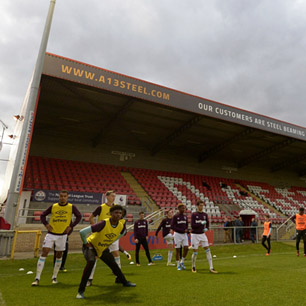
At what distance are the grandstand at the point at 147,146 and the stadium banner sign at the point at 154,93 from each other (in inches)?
2.2

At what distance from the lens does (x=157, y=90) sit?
16.4m

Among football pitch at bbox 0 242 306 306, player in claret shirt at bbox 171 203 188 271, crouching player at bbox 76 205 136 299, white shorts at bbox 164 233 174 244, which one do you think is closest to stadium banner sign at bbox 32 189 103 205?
white shorts at bbox 164 233 174 244

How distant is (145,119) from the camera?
20.0m

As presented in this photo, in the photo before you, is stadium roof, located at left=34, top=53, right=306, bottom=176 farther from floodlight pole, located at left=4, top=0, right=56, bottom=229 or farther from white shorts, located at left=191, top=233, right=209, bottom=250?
white shorts, located at left=191, top=233, right=209, bottom=250

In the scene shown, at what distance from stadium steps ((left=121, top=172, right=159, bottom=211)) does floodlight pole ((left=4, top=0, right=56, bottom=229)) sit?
33.2ft

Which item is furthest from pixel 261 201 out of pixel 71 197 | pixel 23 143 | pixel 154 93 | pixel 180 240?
pixel 23 143

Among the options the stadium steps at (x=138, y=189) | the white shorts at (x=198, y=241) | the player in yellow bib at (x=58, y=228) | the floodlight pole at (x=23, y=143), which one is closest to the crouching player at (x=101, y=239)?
the player in yellow bib at (x=58, y=228)

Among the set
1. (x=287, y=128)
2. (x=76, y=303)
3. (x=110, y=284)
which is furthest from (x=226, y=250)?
(x=287, y=128)

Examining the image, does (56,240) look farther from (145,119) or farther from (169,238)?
(145,119)

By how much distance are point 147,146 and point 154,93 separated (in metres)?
10.0

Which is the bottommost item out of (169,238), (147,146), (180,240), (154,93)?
(169,238)

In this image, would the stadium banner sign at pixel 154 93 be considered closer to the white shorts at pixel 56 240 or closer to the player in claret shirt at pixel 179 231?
the player in claret shirt at pixel 179 231

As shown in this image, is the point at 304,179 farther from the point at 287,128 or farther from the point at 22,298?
the point at 22,298

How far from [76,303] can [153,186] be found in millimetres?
17872
